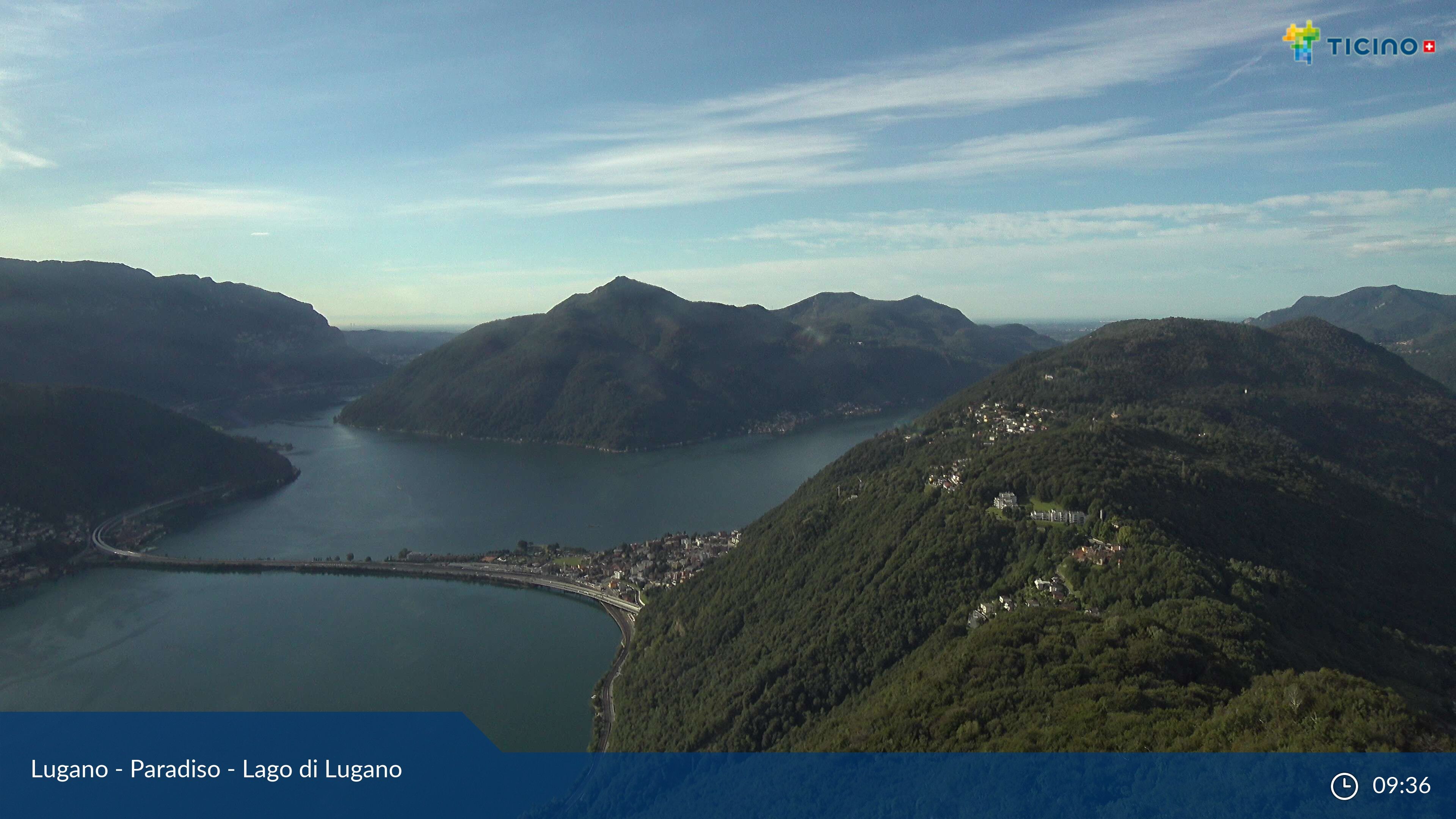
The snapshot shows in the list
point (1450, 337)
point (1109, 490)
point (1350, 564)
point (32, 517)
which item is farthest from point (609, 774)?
point (1450, 337)

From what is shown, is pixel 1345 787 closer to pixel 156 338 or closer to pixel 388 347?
pixel 156 338

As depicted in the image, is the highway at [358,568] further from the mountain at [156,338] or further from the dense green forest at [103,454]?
the mountain at [156,338]

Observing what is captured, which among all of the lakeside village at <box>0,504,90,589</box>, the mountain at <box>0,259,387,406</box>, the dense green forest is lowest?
the lakeside village at <box>0,504,90,589</box>

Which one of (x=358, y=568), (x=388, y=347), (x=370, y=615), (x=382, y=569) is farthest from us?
(x=388, y=347)

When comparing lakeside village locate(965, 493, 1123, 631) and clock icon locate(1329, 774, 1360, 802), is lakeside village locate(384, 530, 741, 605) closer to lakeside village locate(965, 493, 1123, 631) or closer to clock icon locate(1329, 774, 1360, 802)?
lakeside village locate(965, 493, 1123, 631)

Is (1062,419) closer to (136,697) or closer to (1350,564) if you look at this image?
(1350,564)

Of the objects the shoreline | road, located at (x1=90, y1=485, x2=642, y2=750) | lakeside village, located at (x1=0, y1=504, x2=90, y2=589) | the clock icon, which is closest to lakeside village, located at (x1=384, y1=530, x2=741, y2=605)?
road, located at (x1=90, y1=485, x2=642, y2=750)

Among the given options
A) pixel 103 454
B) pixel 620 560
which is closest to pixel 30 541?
pixel 103 454
